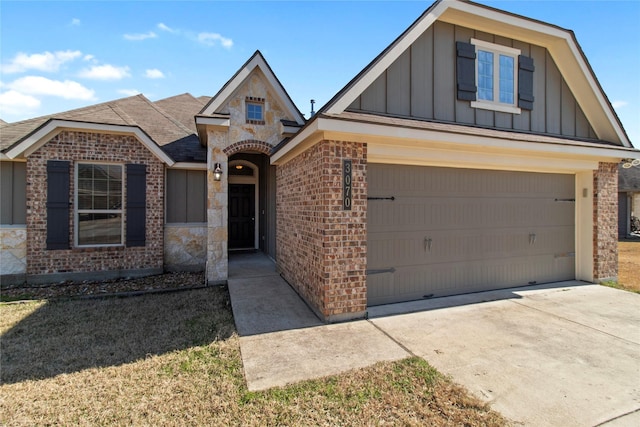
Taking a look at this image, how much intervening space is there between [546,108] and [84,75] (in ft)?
33.5

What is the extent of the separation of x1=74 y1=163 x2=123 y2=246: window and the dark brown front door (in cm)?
380

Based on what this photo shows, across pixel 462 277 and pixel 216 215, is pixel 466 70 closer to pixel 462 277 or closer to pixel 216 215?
pixel 462 277

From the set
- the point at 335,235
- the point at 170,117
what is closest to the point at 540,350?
the point at 335,235

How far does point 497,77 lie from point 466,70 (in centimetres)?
89

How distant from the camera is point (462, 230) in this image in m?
5.95

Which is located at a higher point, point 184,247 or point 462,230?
point 462,230

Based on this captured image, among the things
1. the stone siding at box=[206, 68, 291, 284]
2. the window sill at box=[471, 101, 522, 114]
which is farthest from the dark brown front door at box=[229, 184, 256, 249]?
the window sill at box=[471, 101, 522, 114]

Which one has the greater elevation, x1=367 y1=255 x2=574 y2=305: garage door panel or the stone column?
the stone column

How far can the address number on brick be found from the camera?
465cm

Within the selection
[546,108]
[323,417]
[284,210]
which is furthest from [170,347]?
[546,108]

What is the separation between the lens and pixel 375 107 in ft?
17.4

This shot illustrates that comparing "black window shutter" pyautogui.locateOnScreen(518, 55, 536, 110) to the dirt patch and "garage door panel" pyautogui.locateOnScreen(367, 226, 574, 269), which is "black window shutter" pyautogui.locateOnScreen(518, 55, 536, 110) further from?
the dirt patch

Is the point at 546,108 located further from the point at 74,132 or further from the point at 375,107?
the point at 74,132

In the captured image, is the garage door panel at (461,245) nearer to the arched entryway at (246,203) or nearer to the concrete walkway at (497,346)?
the concrete walkway at (497,346)
